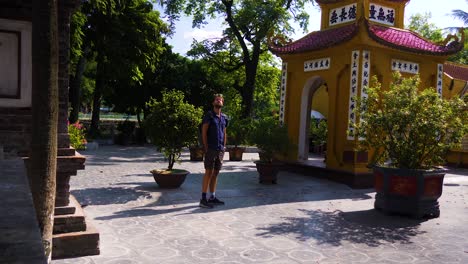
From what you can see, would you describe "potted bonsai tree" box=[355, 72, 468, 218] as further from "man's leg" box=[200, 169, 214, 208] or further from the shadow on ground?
"man's leg" box=[200, 169, 214, 208]

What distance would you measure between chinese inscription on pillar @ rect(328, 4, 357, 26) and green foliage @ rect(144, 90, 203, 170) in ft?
18.4

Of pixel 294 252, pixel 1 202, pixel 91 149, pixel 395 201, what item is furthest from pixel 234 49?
pixel 1 202

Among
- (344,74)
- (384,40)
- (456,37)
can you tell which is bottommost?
(344,74)

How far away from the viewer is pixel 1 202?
1.85m

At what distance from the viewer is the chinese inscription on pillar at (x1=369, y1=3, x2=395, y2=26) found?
10841mm

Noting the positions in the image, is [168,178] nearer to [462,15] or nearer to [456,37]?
[456,37]

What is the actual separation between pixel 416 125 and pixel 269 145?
3.63 m

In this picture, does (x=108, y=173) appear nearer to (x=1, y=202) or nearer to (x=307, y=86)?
(x=307, y=86)

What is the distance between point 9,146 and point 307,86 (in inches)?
356

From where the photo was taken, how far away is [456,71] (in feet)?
60.6

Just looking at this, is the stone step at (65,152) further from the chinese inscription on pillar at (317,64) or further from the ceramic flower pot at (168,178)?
the chinese inscription on pillar at (317,64)

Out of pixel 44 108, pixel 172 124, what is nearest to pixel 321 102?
pixel 172 124

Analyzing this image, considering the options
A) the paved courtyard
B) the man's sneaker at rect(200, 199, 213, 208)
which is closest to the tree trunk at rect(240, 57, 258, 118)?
the paved courtyard

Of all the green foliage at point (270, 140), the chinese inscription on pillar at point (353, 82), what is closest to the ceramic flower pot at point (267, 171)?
the green foliage at point (270, 140)
